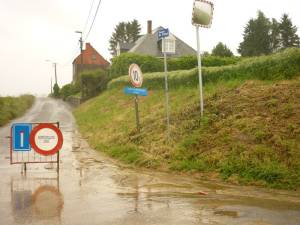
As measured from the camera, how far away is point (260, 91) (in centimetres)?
1450

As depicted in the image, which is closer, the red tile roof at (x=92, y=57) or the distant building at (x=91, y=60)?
the distant building at (x=91, y=60)

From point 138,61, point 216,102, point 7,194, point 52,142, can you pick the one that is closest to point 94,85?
point 138,61

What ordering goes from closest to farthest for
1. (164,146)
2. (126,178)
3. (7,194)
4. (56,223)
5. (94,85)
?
1. (56,223)
2. (7,194)
3. (126,178)
4. (164,146)
5. (94,85)

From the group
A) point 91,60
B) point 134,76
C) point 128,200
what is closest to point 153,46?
point 91,60

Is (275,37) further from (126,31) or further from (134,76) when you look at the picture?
(134,76)

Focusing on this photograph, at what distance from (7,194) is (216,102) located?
27.8 ft

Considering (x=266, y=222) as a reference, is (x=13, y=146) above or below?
above

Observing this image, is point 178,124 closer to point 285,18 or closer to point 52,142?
point 52,142

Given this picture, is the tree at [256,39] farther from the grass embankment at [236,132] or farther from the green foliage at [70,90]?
the grass embankment at [236,132]

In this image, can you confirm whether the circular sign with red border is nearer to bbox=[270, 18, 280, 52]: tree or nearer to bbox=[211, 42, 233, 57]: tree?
bbox=[211, 42, 233, 57]: tree

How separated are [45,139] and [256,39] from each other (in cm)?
5940

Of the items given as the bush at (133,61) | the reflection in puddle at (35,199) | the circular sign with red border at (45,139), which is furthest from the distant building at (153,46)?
the reflection in puddle at (35,199)

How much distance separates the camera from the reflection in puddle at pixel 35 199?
6.64 metres

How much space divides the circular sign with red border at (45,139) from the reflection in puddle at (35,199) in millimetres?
1053
